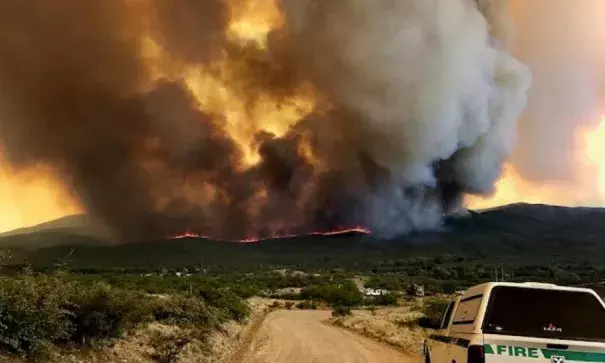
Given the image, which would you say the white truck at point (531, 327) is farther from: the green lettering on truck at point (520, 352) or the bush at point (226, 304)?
the bush at point (226, 304)

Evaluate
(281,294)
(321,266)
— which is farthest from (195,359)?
(321,266)

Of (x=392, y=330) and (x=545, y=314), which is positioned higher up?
(x=545, y=314)

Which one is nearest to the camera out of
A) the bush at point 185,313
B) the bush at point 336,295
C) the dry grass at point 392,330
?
the bush at point 185,313

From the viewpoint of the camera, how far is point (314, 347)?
2125 centimetres

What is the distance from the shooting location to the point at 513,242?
456ft

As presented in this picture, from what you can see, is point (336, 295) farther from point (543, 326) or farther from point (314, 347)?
point (543, 326)

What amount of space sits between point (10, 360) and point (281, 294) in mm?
50190

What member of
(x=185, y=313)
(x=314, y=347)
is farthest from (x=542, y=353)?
(x=185, y=313)

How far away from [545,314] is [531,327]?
35cm

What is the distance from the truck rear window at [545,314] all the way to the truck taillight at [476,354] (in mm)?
429

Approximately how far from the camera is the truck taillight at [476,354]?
682 cm

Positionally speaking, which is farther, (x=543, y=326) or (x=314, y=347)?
(x=314, y=347)

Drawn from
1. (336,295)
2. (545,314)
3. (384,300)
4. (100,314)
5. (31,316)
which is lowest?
(384,300)

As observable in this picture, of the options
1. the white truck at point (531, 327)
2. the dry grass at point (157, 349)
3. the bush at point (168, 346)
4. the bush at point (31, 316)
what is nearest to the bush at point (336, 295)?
the dry grass at point (157, 349)
